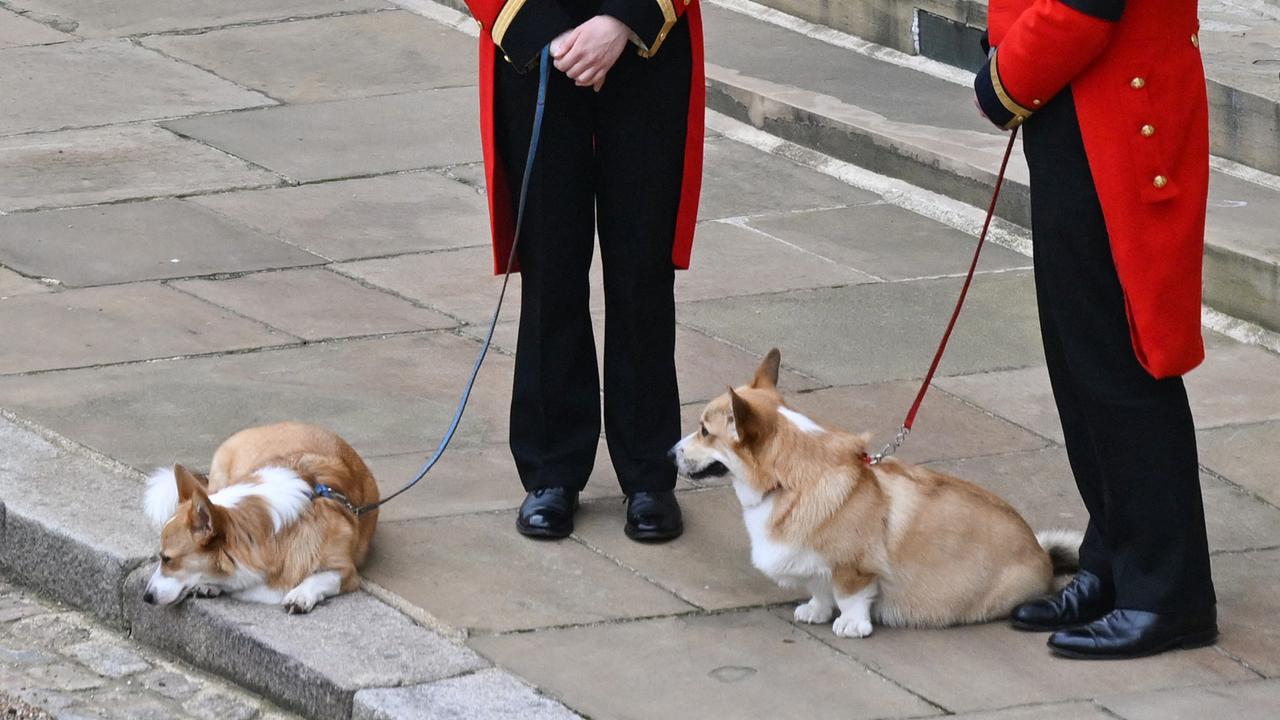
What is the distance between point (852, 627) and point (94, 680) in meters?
1.86

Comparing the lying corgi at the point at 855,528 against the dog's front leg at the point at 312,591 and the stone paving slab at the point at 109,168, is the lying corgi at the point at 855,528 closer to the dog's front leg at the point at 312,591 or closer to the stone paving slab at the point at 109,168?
the dog's front leg at the point at 312,591

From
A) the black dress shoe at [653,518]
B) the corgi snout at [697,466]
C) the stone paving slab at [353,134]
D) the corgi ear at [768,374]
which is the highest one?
the corgi ear at [768,374]

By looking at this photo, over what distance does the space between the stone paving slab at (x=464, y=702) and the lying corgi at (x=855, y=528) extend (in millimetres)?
718

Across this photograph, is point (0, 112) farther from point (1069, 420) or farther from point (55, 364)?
point (1069, 420)

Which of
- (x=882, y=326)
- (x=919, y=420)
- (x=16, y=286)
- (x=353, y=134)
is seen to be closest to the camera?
(x=919, y=420)

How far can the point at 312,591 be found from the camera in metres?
4.62

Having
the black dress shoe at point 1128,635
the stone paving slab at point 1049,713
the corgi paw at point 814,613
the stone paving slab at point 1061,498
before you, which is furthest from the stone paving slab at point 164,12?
the stone paving slab at point 1049,713

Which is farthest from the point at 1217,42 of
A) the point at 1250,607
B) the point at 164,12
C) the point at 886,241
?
the point at 164,12

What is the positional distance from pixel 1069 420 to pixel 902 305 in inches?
100

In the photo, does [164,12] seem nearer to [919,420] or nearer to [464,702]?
[919,420]

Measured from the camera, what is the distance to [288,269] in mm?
7410

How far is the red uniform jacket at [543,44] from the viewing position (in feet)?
15.4

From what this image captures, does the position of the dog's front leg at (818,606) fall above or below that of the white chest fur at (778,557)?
below

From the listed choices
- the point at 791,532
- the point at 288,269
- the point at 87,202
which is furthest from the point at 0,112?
the point at 791,532
